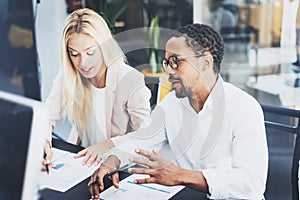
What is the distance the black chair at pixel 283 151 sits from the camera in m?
1.31

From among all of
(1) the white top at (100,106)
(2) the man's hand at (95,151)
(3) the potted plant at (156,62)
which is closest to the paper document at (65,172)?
(2) the man's hand at (95,151)

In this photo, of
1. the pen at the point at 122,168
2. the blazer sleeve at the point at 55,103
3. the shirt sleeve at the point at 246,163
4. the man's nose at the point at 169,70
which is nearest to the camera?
the shirt sleeve at the point at 246,163

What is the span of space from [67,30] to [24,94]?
0.97 feet

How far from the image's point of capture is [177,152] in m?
1.36

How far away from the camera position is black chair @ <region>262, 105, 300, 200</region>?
1308mm

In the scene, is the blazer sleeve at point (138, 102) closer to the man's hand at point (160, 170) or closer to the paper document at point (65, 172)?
the man's hand at point (160, 170)

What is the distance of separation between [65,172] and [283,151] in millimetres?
726

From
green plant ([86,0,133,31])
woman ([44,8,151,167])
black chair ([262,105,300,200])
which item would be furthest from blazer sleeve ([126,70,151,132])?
black chair ([262,105,300,200])

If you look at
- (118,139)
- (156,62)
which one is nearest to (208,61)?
(156,62)

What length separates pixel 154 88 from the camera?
4.60 ft

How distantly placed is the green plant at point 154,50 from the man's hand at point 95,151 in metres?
0.30

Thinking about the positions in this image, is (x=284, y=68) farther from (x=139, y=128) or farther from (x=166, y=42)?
(x=139, y=128)

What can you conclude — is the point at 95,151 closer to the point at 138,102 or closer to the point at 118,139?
the point at 118,139

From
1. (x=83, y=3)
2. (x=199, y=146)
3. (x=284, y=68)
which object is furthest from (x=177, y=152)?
(x=83, y=3)
